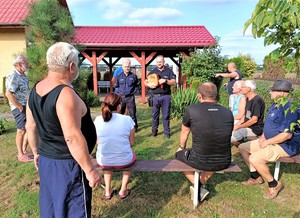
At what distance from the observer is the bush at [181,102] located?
7477 millimetres

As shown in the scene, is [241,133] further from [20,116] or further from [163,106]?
[20,116]

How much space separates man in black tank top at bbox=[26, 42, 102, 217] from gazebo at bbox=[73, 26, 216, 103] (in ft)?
28.6

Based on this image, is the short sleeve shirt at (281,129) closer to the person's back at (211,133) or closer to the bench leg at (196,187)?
the person's back at (211,133)

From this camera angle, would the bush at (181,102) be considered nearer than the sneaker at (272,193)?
No

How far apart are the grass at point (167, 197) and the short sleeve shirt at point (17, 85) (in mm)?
1092

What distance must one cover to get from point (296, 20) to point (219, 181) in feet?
9.41

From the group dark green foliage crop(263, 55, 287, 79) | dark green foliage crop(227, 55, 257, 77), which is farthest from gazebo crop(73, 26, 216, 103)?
dark green foliage crop(263, 55, 287, 79)

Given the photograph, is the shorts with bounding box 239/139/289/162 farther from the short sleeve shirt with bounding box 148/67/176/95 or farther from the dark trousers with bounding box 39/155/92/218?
the short sleeve shirt with bounding box 148/67/176/95

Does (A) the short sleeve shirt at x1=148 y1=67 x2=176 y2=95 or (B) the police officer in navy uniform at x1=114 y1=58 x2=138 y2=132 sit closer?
(A) the short sleeve shirt at x1=148 y1=67 x2=176 y2=95

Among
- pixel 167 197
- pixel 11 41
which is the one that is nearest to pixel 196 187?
pixel 167 197

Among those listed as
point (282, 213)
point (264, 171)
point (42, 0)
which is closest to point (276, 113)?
point (264, 171)

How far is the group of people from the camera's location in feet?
5.72

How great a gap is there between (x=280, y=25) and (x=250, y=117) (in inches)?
124

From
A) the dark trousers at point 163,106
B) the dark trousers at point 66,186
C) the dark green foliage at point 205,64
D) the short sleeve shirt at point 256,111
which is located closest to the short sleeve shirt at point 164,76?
the dark trousers at point 163,106
